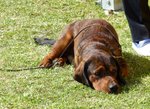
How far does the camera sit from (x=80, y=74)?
5012mm

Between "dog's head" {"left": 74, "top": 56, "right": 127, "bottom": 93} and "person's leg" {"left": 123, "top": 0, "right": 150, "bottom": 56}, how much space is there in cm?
117

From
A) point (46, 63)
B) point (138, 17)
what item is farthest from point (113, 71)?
point (138, 17)

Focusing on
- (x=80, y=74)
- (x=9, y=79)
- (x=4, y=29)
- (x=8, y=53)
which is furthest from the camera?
(x=4, y=29)

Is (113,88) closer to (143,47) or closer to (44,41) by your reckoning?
(143,47)

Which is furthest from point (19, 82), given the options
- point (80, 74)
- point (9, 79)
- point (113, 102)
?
point (113, 102)

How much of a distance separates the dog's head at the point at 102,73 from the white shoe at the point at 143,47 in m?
1.11

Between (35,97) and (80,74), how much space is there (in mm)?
530

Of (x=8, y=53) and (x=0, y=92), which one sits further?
(x=8, y=53)

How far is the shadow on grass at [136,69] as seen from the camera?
5184 mm

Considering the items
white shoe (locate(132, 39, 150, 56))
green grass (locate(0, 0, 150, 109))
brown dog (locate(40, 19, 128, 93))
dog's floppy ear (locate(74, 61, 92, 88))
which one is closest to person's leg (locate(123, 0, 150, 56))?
white shoe (locate(132, 39, 150, 56))

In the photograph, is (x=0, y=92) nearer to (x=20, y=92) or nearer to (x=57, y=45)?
(x=20, y=92)

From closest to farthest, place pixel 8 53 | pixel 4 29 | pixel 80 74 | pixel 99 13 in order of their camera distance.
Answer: pixel 80 74 < pixel 8 53 < pixel 4 29 < pixel 99 13

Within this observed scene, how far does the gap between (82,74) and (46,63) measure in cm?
81

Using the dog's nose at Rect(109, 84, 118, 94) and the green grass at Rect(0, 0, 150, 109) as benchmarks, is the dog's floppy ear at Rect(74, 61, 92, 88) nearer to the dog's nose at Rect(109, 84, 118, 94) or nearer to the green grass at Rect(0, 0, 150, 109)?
the green grass at Rect(0, 0, 150, 109)
